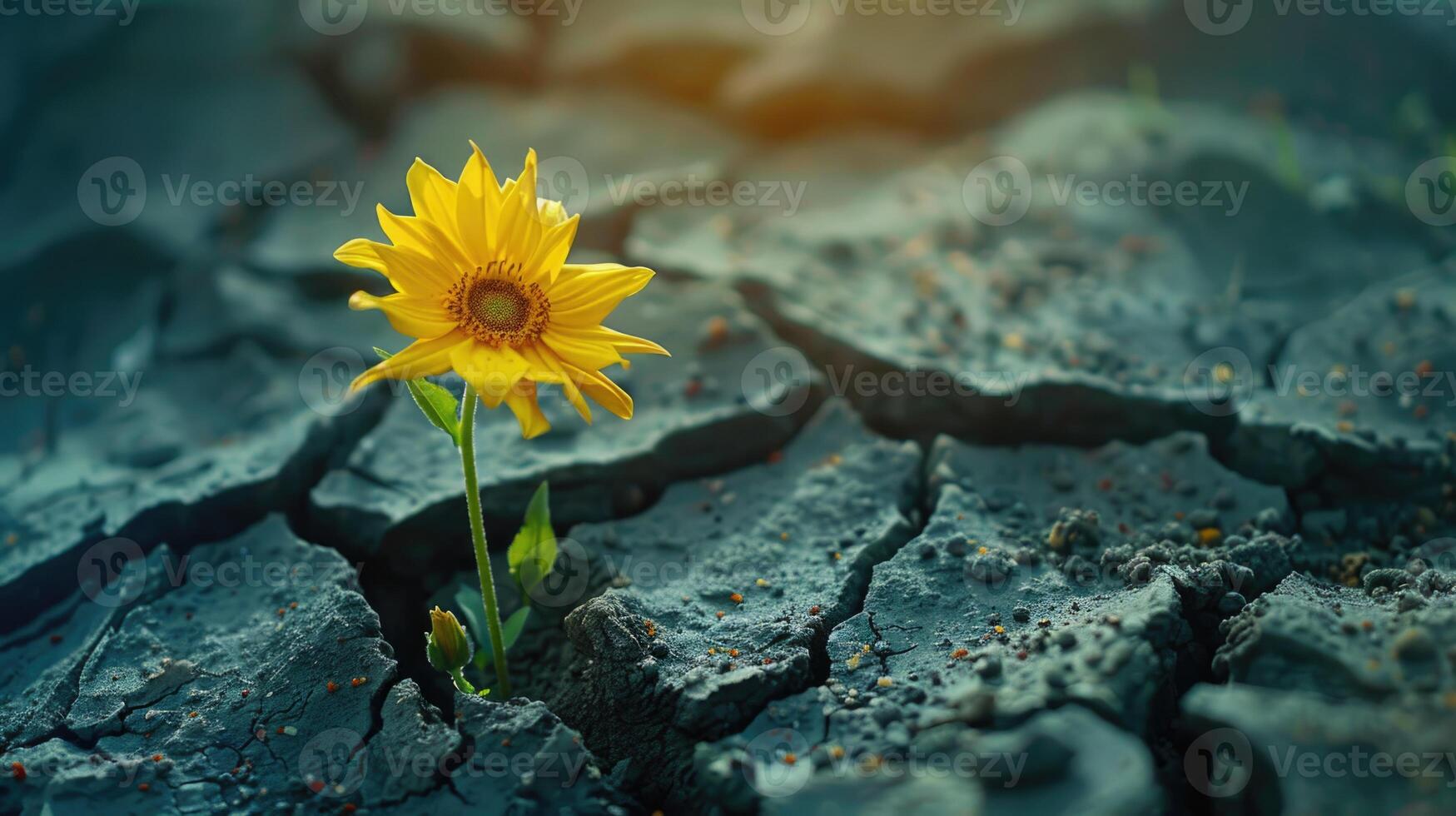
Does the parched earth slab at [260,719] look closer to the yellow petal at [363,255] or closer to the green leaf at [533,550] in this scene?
the green leaf at [533,550]

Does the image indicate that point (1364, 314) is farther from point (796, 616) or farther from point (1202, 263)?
point (796, 616)

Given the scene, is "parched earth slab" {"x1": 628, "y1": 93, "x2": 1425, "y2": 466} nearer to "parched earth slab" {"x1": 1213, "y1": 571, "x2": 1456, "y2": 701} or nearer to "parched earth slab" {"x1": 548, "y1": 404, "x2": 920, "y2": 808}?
"parched earth slab" {"x1": 548, "y1": 404, "x2": 920, "y2": 808}

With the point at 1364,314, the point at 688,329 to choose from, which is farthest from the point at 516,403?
the point at 1364,314

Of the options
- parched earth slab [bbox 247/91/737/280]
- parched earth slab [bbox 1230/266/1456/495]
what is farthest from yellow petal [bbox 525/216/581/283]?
parched earth slab [bbox 1230/266/1456/495]

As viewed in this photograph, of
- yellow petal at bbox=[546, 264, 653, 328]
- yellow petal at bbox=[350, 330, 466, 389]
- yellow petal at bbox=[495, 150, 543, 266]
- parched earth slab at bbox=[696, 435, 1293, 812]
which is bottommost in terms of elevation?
parched earth slab at bbox=[696, 435, 1293, 812]

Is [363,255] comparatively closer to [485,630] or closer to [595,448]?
[485,630]
